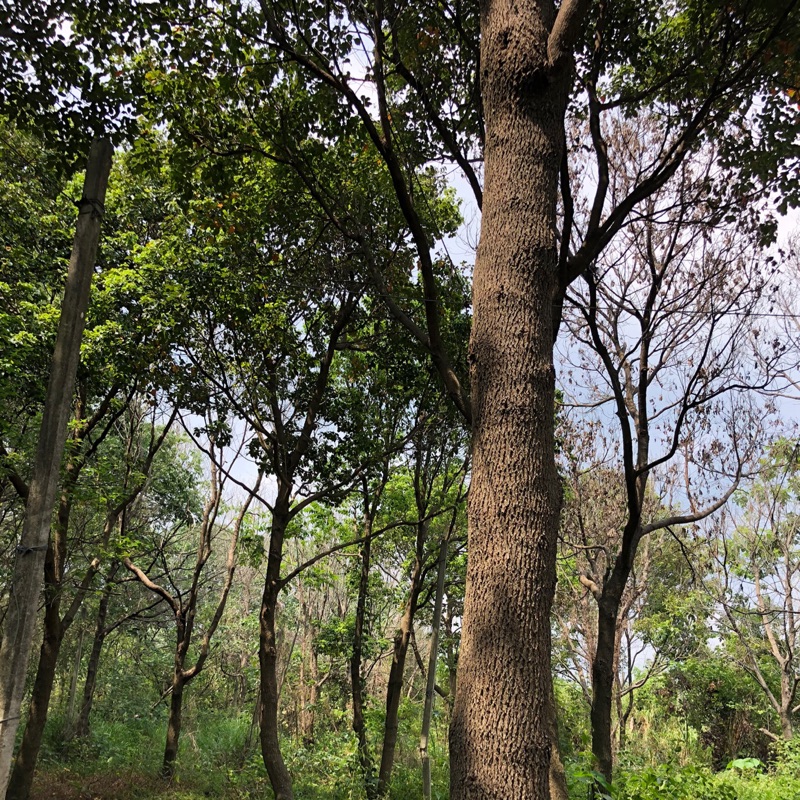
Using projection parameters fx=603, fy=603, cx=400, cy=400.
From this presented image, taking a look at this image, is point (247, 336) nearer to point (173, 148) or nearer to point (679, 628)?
point (173, 148)

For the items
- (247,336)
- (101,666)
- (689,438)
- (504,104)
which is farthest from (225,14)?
(101,666)

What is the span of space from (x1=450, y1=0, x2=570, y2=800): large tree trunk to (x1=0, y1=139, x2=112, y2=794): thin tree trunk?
162 centimetres

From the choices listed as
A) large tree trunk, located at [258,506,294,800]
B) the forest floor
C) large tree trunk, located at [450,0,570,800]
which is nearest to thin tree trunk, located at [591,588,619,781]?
large tree trunk, located at [258,506,294,800]

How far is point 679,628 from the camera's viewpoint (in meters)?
14.4

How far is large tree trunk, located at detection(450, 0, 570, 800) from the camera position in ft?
5.94

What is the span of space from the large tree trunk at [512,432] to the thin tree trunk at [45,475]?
162 cm

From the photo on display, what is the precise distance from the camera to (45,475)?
7.83 ft

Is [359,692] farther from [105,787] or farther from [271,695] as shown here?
[105,787]

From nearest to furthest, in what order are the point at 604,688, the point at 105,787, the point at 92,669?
the point at 604,688 → the point at 105,787 → the point at 92,669

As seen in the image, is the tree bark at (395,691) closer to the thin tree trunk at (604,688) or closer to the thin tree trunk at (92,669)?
the thin tree trunk at (604,688)

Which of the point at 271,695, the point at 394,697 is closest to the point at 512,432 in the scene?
the point at 271,695

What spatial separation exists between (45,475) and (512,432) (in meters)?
1.83

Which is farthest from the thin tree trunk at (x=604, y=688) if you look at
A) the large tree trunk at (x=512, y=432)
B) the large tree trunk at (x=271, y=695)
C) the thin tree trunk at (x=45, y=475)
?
the thin tree trunk at (x=45, y=475)

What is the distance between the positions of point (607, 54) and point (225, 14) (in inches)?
101
